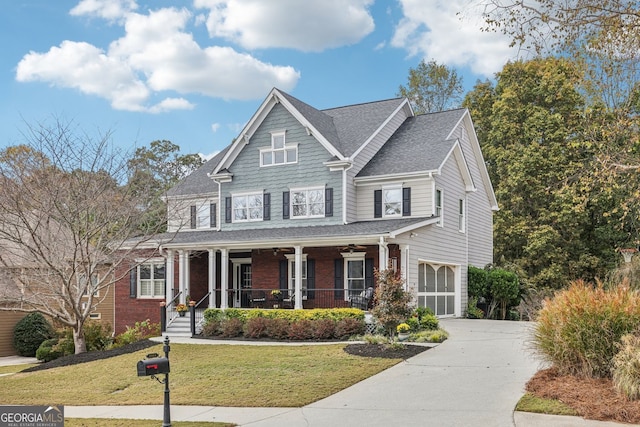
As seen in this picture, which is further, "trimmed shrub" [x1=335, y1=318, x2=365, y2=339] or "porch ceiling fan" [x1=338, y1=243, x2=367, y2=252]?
"porch ceiling fan" [x1=338, y1=243, x2=367, y2=252]

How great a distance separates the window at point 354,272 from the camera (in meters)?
22.9

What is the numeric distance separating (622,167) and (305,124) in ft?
48.7

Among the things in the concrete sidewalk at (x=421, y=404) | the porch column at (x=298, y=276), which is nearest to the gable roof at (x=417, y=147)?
the porch column at (x=298, y=276)

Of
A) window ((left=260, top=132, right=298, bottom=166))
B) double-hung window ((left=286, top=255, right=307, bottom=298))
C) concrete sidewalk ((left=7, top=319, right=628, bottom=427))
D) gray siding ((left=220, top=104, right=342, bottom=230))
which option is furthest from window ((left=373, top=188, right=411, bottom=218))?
concrete sidewalk ((left=7, top=319, right=628, bottom=427))

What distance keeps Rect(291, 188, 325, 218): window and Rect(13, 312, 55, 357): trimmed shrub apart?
11213 mm

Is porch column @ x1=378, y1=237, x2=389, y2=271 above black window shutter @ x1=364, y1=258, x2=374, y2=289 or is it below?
above

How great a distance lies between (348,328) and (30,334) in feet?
48.2

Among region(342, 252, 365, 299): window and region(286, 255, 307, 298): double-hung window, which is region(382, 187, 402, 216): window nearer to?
region(342, 252, 365, 299): window

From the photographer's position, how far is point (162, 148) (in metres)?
50.9

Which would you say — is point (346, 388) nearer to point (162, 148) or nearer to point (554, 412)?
point (554, 412)

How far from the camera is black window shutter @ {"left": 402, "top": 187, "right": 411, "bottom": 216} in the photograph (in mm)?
23578

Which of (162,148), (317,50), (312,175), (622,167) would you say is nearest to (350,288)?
(312,175)

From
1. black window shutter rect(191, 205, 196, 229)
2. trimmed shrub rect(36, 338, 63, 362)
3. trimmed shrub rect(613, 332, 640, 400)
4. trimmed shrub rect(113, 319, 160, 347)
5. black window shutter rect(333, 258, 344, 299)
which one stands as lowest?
trimmed shrub rect(36, 338, 63, 362)

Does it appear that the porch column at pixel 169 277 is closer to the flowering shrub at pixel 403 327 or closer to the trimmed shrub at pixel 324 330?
the trimmed shrub at pixel 324 330
